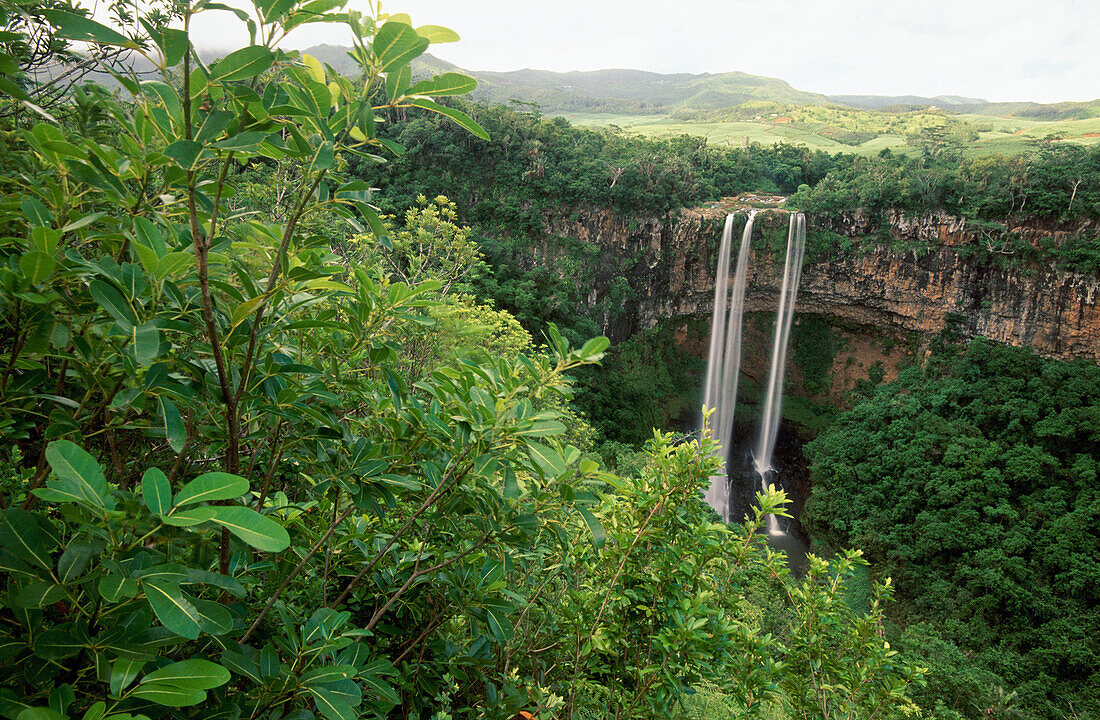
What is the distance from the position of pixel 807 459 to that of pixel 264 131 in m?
19.7

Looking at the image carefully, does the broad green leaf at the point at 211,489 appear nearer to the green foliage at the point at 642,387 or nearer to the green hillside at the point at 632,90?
the green foliage at the point at 642,387

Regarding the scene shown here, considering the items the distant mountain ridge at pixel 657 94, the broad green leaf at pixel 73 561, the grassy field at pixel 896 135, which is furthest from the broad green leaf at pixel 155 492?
the distant mountain ridge at pixel 657 94

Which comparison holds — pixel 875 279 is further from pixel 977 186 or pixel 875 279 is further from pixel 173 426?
pixel 173 426

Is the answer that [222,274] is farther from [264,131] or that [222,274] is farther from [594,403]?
[594,403]

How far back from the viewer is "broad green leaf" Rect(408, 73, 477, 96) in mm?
720

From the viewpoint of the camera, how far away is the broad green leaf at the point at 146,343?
613 mm

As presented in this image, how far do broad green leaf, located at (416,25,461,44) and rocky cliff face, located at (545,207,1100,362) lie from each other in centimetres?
1863

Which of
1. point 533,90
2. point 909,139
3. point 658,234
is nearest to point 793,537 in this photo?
point 658,234

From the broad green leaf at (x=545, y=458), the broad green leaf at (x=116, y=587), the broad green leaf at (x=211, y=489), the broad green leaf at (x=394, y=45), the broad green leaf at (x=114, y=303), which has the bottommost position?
the broad green leaf at (x=116, y=587)

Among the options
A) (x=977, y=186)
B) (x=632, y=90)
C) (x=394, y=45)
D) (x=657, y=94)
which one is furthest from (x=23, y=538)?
(x=632, y=90)

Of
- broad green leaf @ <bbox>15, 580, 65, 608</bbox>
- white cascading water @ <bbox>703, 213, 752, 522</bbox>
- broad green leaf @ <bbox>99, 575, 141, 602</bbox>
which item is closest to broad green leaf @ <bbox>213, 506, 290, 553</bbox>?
broad green leaf @ <bbox>99, 575, 141, 602</bbox>

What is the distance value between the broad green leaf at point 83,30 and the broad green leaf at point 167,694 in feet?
2.28

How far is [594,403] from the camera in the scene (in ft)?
55.2

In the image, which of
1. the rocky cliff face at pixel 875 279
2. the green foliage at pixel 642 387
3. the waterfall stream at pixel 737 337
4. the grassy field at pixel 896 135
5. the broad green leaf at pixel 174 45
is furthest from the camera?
the grassy field at pixel 896 135
